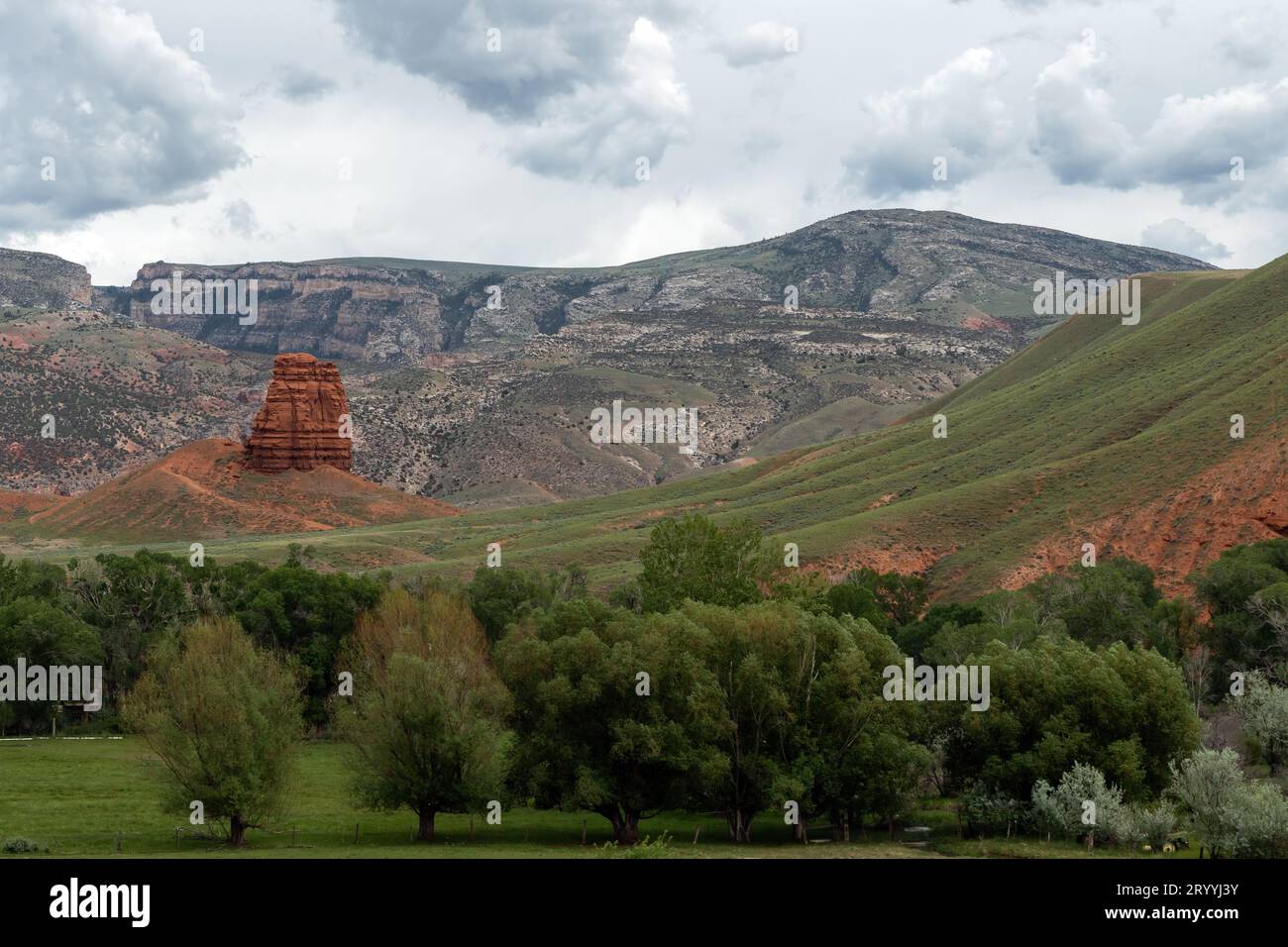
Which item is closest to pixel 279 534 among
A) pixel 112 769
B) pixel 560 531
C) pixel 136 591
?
pixel 560 531

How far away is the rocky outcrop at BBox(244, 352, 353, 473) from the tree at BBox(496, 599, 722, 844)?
125m

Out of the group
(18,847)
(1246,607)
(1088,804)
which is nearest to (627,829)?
(1088,804)

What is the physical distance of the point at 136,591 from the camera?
81438mm

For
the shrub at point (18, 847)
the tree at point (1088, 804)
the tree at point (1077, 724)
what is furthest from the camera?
the tree at point (1077, 724)

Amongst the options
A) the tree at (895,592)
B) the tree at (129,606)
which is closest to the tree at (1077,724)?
the tree at (895,592)

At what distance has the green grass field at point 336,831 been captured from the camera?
42438mm

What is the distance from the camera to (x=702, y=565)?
6762cm

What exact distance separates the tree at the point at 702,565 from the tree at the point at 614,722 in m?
16.2

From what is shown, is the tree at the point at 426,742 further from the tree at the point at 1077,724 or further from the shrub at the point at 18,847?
the tree at the point at 1077,724

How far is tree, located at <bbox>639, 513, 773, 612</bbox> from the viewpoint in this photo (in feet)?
217

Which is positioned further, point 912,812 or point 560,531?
point 560,531

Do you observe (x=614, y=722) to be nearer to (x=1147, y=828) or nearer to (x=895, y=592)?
(x=1147, y=828)

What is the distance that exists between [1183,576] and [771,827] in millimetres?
48317
